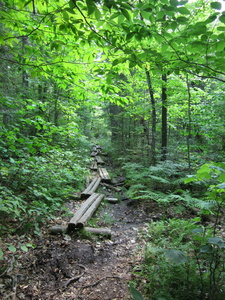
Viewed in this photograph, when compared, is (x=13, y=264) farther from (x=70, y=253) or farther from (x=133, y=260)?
(x=133, y=260)

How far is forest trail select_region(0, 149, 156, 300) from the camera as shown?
9.43 ft

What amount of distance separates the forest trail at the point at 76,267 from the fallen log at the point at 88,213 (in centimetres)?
32

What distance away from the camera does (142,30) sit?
1.97 metres

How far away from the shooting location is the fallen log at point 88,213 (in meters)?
4.72

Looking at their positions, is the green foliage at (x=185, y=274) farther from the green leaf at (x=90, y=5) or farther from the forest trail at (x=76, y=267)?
the green leaf at (x=90, y=5)

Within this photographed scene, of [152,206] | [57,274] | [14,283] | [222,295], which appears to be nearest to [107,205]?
[152,206]

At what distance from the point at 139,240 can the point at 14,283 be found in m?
2.77

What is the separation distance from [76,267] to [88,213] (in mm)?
2069

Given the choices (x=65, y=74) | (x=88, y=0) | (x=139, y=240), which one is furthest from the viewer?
(x=139, y=240)

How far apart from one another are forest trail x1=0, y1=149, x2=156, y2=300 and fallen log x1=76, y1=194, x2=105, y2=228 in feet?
1.05

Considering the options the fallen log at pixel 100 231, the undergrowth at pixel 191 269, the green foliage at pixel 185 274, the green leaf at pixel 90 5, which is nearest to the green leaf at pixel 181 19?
the green leaf at pixel 90 5

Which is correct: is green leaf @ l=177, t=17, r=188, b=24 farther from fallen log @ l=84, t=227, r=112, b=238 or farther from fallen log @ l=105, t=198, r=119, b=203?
fallen log @ l=105, t=198, r=119, b=203

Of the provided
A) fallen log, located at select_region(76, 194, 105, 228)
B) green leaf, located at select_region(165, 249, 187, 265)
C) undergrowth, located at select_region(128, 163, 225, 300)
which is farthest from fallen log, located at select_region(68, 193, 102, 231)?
green leaf, located at select_region(165, 249, 187, 265)

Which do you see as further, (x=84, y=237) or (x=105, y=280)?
(x=84, y=237)
